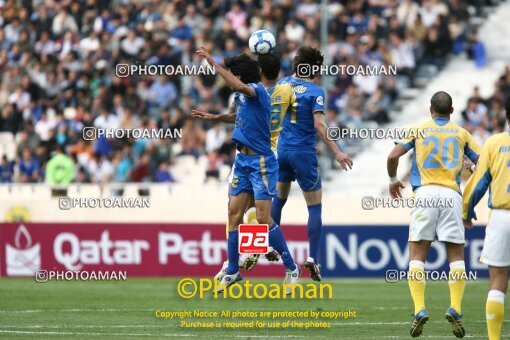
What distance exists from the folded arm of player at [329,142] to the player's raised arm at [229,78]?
1.22 m

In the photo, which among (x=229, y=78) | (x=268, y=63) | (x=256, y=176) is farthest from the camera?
(x=268, y=63)

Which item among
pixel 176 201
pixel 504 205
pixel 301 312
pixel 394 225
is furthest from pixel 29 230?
pixel 504 205

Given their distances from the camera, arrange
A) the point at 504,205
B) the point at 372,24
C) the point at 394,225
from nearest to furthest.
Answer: the point at 504,205, the point at 394,225, the point at 372,24

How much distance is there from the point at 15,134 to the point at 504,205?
2011 cm

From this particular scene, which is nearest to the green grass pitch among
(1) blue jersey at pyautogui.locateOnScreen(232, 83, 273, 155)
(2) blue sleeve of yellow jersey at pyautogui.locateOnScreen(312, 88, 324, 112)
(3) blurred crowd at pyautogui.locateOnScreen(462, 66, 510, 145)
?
(1) blue jersey at pyautogui.locateOnScreen(232, 83, 273, 155)

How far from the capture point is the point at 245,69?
51.7 feet

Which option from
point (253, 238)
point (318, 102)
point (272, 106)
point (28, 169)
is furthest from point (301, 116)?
point (28, 169)

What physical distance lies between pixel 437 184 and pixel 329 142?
1921mm

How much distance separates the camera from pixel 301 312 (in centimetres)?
1656

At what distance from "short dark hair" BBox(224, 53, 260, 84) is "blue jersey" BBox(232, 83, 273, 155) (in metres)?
0.18

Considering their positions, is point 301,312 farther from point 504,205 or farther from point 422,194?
point 504,205

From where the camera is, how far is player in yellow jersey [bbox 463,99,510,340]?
12.9 m

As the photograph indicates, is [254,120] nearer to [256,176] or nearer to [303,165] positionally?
[256,176]

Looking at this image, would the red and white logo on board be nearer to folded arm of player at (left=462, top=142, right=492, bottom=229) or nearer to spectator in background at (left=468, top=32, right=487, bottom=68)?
folded arm of player at (left=462, top=142, right=492, bottom=229)
